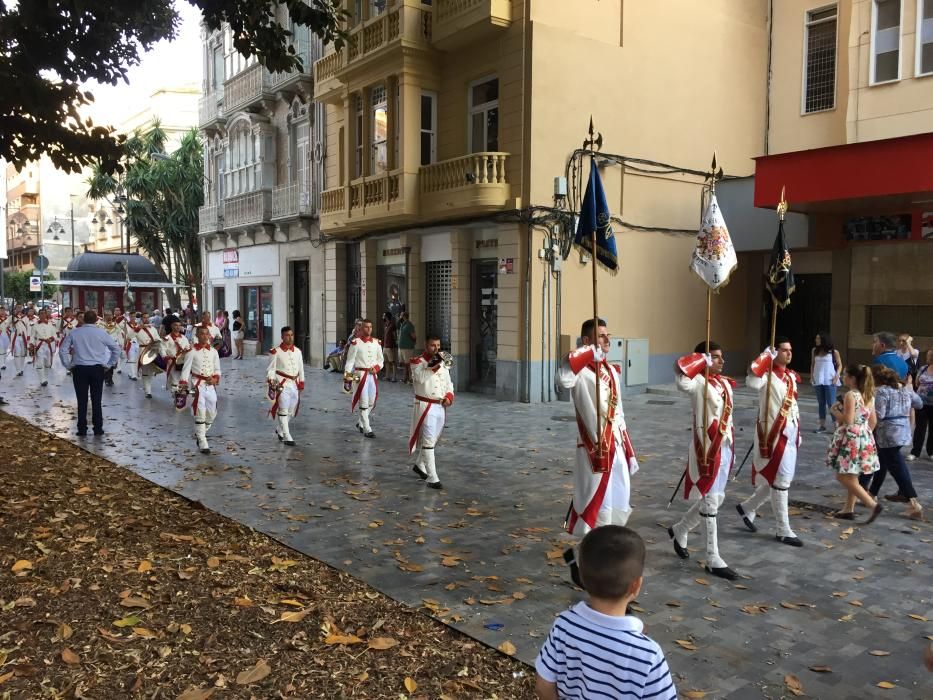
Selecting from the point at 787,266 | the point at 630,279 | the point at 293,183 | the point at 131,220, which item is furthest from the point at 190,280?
the point at 787,266

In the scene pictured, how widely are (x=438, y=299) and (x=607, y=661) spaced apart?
726 inches

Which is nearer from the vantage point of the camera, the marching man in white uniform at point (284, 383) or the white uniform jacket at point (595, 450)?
the white uniform jacket at point (595, 450)

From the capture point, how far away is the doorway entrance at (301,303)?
26.9m

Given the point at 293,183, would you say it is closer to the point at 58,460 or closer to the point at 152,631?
the point at 58,460

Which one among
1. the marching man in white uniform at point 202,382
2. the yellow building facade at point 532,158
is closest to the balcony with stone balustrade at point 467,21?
the yellow building facade at point 532,158

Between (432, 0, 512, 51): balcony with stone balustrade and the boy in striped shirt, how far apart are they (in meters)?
16.2

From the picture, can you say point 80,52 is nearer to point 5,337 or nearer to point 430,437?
point 430,437

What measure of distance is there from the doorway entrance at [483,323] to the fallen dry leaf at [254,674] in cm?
1445

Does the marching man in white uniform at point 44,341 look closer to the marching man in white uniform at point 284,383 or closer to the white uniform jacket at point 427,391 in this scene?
the marching man in white uniform at point 284,383

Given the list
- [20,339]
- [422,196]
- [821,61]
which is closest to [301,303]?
[20,339]

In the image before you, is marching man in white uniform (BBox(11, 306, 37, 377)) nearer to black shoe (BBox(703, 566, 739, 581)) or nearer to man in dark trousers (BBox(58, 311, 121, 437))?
man in dark trousers (BBox(58, 311, 121, 437))

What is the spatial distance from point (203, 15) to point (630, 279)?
41.3ft

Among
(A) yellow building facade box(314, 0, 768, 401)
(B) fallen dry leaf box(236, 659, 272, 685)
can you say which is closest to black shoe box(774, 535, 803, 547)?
(B) fallen dry leaf box(236, 659, 272, 685)

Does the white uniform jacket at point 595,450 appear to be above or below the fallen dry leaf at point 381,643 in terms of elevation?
above
